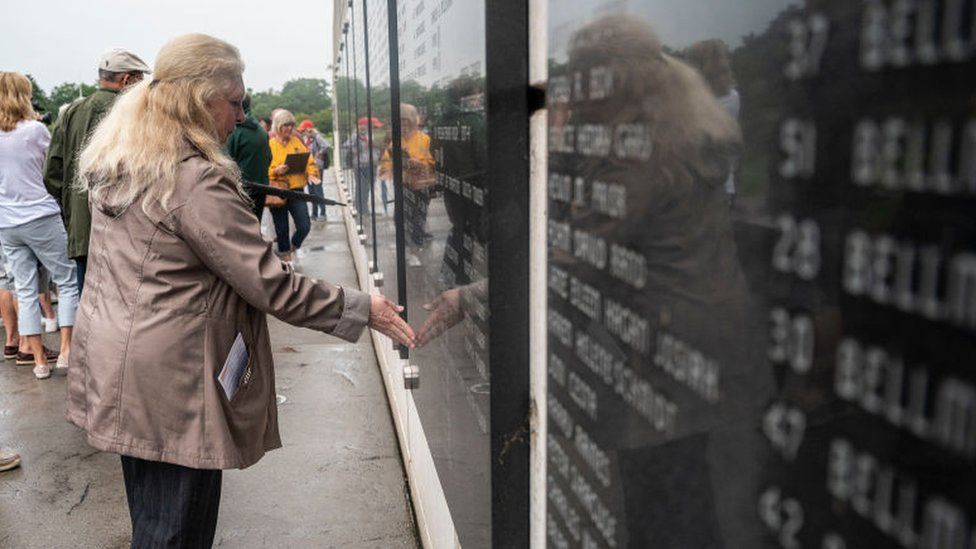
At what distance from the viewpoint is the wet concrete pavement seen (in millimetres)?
3604

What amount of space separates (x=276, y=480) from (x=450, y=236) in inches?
99.7

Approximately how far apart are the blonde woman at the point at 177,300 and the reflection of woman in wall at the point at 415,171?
0.27 metres

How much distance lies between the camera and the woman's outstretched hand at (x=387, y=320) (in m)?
2.51

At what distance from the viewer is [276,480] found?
13.5ft

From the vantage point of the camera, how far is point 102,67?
450cm

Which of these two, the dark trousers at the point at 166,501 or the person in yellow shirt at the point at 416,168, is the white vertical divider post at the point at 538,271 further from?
the dark trousers at the point at 166,501

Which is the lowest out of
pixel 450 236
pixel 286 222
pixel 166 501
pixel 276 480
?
pixel 276 480

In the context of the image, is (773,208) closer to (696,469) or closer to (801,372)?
(801,372)

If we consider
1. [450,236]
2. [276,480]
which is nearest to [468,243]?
[450,236]

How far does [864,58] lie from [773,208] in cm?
14

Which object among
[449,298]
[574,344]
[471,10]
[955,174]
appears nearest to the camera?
[955,174]

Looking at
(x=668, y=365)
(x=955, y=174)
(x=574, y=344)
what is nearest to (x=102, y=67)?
(x=574, y=344)

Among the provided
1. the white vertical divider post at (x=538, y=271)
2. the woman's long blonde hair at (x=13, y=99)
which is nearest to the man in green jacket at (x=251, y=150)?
the woman's long blonde hair at (x=13, y=99)

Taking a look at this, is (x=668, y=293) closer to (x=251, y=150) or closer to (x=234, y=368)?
(x=234, y=368)
